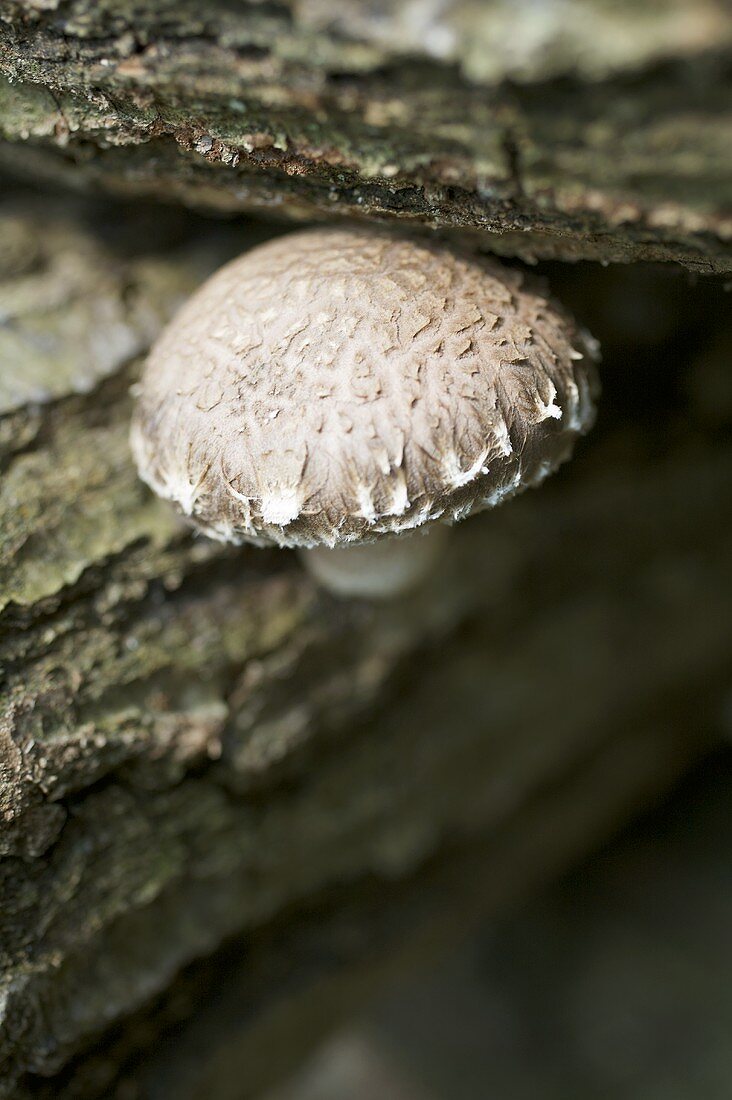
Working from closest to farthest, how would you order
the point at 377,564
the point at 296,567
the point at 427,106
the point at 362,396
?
1. the point at 427,106
2. the point at 362,396
3. the point at 377,564
4. the point at 296,567

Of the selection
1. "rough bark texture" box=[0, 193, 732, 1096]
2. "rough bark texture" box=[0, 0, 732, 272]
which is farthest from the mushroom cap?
"rough bark texture" box=[0, 193, 732, 1096]

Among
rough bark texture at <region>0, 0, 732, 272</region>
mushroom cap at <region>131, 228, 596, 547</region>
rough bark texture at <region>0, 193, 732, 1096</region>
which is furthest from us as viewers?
rough bark texture at <region>0, 193, 732, 1096</region>

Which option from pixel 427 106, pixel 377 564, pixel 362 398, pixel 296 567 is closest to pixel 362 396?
pixel 362 398

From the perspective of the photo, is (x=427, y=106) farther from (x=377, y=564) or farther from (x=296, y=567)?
(x=296, y=567)

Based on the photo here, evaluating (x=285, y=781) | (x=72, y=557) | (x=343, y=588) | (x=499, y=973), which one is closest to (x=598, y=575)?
(x=343, y=588)

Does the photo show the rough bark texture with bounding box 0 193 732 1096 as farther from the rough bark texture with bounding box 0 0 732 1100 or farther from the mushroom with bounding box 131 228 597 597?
the mushroom with bounding box 131 228 597 597
